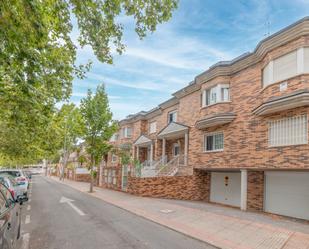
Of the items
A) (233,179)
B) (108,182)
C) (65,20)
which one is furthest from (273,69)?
(108,182)

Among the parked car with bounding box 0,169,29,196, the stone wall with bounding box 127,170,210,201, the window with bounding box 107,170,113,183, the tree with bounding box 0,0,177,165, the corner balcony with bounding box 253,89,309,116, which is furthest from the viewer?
the window with bounding box 107,170,113,183

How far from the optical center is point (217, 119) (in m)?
14.5

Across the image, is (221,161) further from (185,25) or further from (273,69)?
(185,25)

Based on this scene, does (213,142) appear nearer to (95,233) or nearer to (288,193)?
(288,193)

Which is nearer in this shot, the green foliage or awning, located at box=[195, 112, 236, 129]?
awning, located at box=[195, 112, 236, 129]

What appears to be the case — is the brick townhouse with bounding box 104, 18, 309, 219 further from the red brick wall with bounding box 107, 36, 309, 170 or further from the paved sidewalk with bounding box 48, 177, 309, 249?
the paved sidewalk with bounding box 48, 177, 309, 249

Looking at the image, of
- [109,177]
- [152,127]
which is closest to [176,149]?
[152,127]

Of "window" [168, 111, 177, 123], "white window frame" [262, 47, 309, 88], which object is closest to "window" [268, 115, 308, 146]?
"white window frame" [262, 47, 309, 88]

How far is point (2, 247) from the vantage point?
142 inches

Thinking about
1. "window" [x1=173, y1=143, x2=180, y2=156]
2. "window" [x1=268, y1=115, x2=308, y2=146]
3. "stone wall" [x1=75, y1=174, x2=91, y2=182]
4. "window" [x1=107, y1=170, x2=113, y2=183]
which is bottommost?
"stone wall" [x1=75, y1=174, x2=91, y2=182]

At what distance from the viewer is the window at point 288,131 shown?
34.3 feet

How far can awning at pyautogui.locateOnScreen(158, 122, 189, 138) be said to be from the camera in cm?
Result: 1860

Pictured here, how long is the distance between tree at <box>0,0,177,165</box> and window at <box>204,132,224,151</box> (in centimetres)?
988

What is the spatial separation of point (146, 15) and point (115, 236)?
20.9ft
